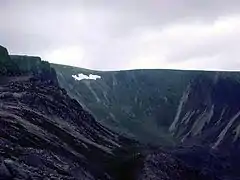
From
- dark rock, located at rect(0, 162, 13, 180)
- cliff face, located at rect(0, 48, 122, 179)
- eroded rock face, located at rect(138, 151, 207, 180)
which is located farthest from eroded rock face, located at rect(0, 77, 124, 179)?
eroded rock face, located at rect(138, 151, 207, 180)

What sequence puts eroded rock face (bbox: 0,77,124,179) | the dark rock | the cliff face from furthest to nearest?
eroded rock face (bbox: 0,77,124,179)
the cliff face
the dark rock

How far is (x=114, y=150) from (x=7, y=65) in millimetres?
76685

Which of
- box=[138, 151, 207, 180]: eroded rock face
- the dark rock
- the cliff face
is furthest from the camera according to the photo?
box=[138, 151, 207, 180]: eroded rock face

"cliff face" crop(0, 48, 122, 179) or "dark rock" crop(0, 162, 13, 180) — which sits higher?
"cliff face" crop(0, 48, 122, 179)

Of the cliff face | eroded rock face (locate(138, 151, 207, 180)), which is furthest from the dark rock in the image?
eroded rock face (locate(138, 151, 207, 180))

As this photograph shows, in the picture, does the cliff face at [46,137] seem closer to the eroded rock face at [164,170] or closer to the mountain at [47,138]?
the mountain at [47,138]

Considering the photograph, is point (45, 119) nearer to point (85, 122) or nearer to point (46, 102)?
point (46, 102)

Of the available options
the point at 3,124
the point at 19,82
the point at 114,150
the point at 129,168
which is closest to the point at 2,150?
the point at 3,124

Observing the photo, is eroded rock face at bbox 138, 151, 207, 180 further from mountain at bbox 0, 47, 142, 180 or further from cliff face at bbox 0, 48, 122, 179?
cliff face at bbox 0, 48, 122, 179

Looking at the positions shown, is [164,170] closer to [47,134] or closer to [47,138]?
[47,134]

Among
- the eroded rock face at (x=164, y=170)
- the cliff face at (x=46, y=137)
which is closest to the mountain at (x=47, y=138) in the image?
the cliff face at (x=46, y=137)

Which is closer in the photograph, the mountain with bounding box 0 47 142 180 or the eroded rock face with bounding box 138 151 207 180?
the mountain with bounding box 0 47 142 180

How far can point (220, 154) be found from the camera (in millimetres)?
195250

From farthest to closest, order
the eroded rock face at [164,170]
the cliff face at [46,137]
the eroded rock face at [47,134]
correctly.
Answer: the eroded rock face at [164,170]
the eroded rock face at [47,134]
the cliff face at [46,137]
